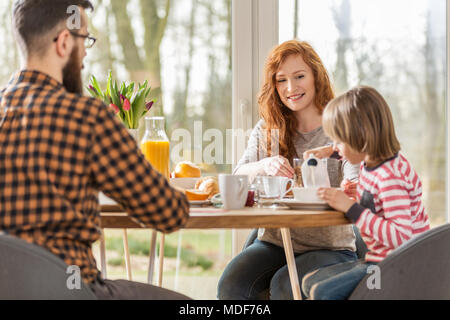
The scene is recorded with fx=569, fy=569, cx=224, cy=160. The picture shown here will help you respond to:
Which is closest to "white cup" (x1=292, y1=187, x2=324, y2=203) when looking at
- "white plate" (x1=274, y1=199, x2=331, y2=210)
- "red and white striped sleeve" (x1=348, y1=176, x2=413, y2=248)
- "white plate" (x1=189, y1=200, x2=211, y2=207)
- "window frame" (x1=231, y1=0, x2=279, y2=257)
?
"white plate" (x1=274, y1=199, x2=331, y2=210)

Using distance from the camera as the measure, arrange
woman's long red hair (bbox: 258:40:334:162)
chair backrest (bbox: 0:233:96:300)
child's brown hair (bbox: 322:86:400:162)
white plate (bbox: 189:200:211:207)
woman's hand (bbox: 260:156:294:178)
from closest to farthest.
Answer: chair backrest (bbox: 0:233:96:300)
child's brown hair (bbox: 322:86:400:162)
white plate (bbox: 189:200:211:207)
woman's hand (bbox: 260:156:294:178)
woman's long red hair (bbox: 258:40:334:162)

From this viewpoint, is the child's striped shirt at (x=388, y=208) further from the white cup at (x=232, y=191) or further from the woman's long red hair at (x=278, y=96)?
the woman's long red hair at (x=278, y=96)

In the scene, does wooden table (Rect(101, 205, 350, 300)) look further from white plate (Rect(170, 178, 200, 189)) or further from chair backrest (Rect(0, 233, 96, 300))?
white plate (Rect(170, 178, 200, 189))

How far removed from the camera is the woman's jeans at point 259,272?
2.01 m

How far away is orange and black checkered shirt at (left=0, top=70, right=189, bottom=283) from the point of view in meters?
1.13

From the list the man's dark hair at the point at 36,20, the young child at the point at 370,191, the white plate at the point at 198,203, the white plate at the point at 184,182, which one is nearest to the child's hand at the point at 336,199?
the young child at the point at 370,191

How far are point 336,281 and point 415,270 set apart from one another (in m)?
0.20

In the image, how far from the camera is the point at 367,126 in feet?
4.95

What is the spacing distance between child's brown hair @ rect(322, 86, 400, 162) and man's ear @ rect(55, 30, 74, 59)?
720mm

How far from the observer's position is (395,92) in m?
3.01

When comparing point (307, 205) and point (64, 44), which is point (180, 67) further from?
point (64, 44)

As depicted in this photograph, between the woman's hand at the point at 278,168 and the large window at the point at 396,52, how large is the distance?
115 cm

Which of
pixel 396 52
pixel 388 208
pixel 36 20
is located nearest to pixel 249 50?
pixel 396 52

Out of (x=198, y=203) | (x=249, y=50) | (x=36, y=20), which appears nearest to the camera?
(x=36, y=20)
